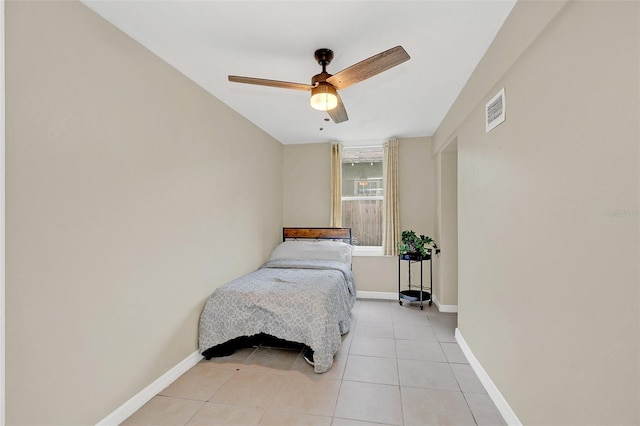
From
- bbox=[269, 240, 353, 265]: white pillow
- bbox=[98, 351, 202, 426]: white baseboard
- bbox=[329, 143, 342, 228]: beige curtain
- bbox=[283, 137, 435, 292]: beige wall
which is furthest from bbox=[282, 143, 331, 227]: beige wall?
bbox=[98, 351, 202, 426]: white baseboard

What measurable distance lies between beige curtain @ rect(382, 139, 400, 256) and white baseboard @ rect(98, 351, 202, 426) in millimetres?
3032

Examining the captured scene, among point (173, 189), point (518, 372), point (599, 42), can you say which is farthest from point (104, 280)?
point (599, 42)

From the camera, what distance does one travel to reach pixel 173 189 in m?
2.34

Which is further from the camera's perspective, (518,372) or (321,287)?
(321,287)

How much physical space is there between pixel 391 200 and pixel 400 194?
200mm

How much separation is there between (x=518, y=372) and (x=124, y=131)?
2864 mm

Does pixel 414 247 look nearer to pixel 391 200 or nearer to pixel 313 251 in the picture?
pixel 391 200

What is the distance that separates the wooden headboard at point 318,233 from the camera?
467cm

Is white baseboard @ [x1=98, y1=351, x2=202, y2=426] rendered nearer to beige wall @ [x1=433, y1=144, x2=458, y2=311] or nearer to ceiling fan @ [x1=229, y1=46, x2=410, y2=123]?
ceiling fan @ [x1=229, y1=46, x2=410, y2=123]

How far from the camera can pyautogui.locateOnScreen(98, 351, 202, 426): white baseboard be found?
5.94 ft

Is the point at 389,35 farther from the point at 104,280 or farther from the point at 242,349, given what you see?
the point at 242,349

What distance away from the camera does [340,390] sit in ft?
7.27

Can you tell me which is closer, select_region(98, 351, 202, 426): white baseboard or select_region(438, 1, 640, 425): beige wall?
select_region(438, 1, 640, 425): beige wall

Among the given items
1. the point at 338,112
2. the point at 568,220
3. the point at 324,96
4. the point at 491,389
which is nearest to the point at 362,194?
the point at 338,112
